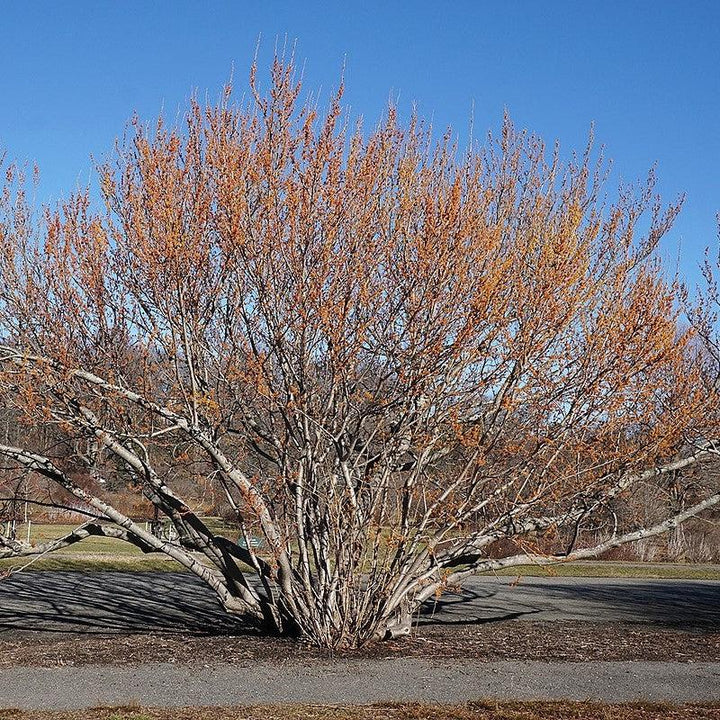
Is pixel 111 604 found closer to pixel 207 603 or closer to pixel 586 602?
pixel 207 603

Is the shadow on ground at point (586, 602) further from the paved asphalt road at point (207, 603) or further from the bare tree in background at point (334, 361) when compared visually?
the bare tree in background at point (334, 361)

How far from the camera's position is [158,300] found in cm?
918

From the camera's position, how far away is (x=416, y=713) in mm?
6691

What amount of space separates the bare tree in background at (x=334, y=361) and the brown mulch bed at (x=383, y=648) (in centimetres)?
49

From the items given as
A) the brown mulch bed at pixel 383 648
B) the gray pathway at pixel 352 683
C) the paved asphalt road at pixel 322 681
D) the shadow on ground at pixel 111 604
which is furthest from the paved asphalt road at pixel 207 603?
the gray pathway at pixel 352 683

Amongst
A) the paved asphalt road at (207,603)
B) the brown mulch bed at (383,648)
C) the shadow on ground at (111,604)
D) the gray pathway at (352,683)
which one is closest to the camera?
the gray pathway at (352,683)

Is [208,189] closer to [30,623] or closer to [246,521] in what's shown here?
[246,521]

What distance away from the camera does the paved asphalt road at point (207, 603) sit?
13203mm

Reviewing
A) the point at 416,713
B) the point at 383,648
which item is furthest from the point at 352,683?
the point at 383,648

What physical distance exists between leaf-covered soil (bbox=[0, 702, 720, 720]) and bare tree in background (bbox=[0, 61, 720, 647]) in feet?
8.99

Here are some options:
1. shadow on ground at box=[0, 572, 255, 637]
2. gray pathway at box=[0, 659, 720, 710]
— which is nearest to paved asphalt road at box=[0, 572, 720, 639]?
shadow on ground at box=[0, 572, 255, 637]

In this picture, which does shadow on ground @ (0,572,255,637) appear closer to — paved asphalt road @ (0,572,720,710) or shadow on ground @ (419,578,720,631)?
paved asphalt road @ (0,572,720,710)

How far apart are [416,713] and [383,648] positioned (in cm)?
303

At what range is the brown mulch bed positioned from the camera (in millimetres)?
9141
